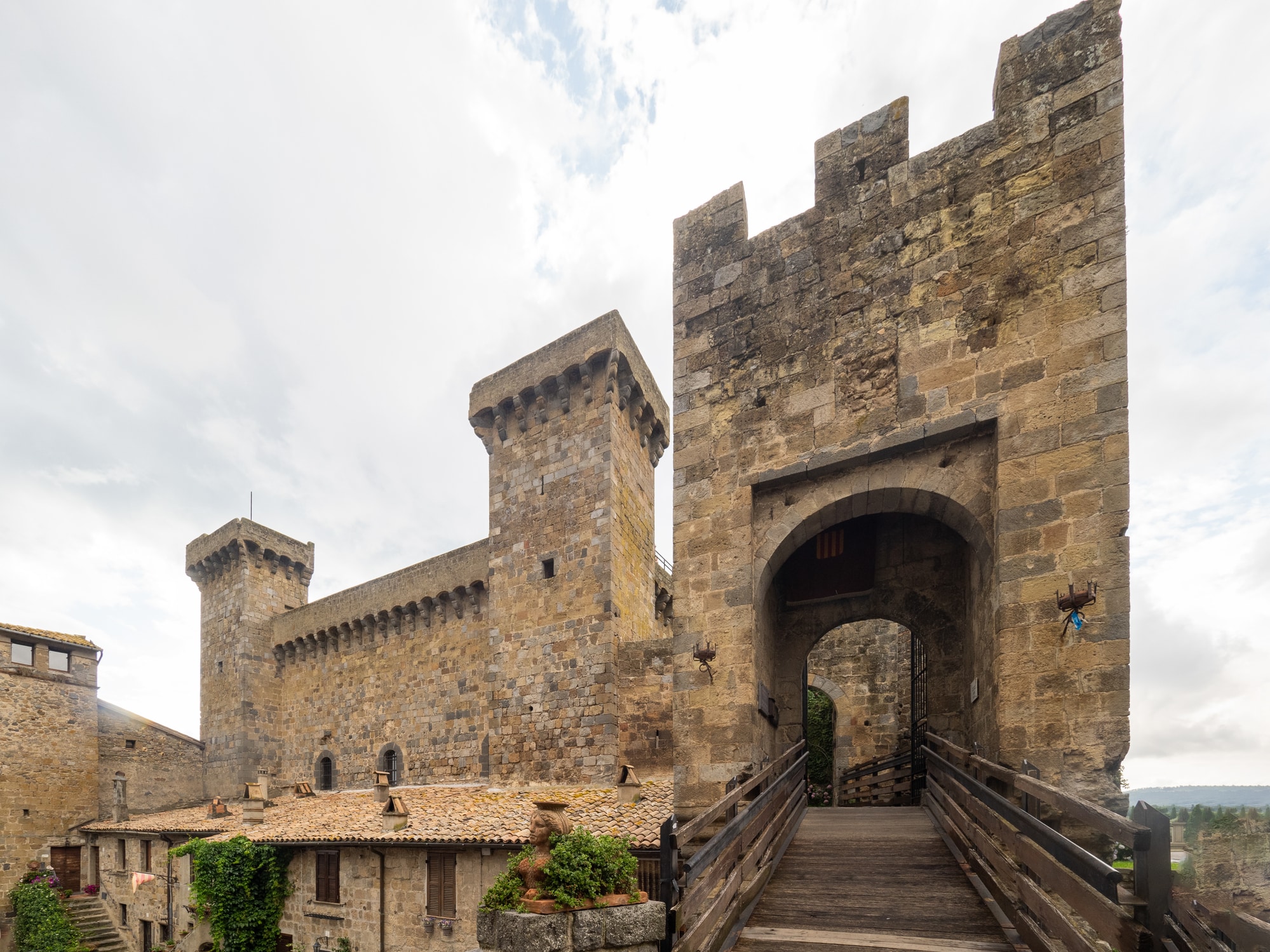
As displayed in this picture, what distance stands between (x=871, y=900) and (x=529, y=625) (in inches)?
445

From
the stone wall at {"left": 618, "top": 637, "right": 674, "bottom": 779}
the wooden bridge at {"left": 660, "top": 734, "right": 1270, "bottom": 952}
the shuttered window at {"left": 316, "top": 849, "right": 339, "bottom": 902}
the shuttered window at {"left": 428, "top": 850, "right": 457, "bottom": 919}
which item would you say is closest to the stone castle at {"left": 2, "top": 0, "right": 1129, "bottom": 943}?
the shuttered window at {"left": 428, "top": 850, "right": 457, "bottom": 919}

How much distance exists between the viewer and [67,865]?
73.0 feet

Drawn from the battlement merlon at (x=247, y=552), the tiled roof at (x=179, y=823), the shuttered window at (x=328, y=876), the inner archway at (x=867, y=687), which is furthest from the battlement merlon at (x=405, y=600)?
the inner archway at (x=867, y=687)

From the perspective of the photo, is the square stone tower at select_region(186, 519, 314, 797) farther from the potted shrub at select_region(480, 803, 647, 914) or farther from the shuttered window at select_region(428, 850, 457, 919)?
the potted shrub at select_region(480, 803, 647, 914)

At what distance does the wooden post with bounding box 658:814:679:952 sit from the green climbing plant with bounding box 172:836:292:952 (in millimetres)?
13550

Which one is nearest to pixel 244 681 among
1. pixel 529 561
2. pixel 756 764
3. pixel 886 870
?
pixel 529 561

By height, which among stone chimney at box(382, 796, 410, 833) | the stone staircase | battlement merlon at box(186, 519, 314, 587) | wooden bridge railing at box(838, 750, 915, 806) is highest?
battlement merlon at box(186, 519, 314, 587)

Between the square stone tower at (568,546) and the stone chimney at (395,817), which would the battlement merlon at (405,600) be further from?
the stone chimney at (395,817)

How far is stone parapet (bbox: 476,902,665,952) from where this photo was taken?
4.92 meters

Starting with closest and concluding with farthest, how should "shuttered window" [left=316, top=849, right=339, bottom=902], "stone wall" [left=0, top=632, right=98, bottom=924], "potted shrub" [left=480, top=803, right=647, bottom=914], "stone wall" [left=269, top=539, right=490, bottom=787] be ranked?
"potted shrub" [left=480, top=803, right=647, bottom=914]
"shuttered window" [left=316, top=849, right=339, bottom=902]
"stone wall" [left=269, top=539, right=490, bottom=787]
"stone wall" [left=0, top=632, right=98, bottom=924]

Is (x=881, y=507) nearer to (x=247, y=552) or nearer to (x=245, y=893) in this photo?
(x=245, y=893)

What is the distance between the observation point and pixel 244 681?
23547 millimetres

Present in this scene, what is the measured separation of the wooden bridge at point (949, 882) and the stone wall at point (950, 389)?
2.28 ft

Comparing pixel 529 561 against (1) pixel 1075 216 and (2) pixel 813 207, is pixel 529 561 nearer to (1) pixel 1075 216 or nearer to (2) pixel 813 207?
(2) pixel 813 207
